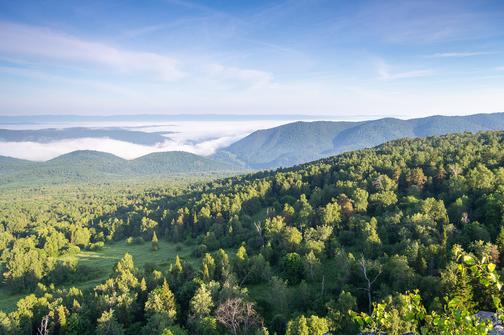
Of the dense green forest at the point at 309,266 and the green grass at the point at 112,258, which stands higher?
the dense green forest at the point at 309,266

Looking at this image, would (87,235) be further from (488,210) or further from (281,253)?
(488,210)

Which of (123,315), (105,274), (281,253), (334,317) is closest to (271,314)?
(334,317)

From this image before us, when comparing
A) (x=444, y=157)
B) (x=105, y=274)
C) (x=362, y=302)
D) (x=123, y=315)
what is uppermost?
(x=444, y=157)

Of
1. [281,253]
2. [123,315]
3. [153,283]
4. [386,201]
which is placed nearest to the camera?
[123,315]

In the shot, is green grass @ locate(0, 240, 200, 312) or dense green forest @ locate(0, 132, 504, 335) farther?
green grass @ locate(0, 240, 200, 312)

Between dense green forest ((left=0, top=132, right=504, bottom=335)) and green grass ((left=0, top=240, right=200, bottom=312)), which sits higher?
dense green forest ((left=0, top=132, right=504, bottom=335))

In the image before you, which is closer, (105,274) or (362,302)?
(362,302)
